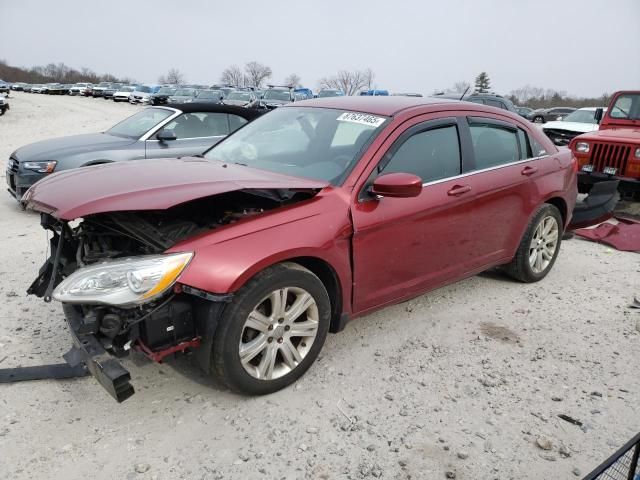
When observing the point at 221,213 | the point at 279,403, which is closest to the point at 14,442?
the point at 279,403

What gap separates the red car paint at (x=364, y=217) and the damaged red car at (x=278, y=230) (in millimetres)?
11

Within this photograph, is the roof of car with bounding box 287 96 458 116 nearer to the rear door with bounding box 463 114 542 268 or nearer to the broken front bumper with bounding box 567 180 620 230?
the rear door with bounding box 463 114 542 268

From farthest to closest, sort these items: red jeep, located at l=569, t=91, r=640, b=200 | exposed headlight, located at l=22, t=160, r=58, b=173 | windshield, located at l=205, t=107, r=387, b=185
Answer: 1. red jeep, located at l=569, t=91, r=640, b=200
2. exposed headlight, located at l=22, t=160, r=58, b=173
3. windshield, located at l=205, t=107, r=387, b=185

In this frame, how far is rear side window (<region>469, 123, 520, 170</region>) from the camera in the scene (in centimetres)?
408

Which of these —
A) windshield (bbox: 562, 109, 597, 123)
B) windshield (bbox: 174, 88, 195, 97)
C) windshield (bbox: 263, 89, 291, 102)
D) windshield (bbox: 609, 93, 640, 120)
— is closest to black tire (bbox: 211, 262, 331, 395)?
windshield (bbox: 609, 93, 640, 120)

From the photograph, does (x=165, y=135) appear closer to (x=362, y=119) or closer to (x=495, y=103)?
(x=362, y=119)

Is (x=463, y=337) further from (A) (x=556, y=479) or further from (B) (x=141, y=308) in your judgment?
(B) (x=141, y=308)

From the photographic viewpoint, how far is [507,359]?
3.54 m

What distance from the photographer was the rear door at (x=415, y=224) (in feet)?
10.8

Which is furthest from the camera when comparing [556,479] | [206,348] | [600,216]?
[600,216]

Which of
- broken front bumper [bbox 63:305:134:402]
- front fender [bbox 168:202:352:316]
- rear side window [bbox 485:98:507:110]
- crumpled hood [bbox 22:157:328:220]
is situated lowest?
broken front bumper [bbox 63:305:134:402]

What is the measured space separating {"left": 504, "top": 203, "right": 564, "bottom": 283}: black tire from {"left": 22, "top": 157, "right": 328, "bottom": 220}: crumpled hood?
235cm

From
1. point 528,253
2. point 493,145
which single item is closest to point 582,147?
point 528,253

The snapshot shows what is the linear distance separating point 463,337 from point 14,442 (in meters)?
2.92
